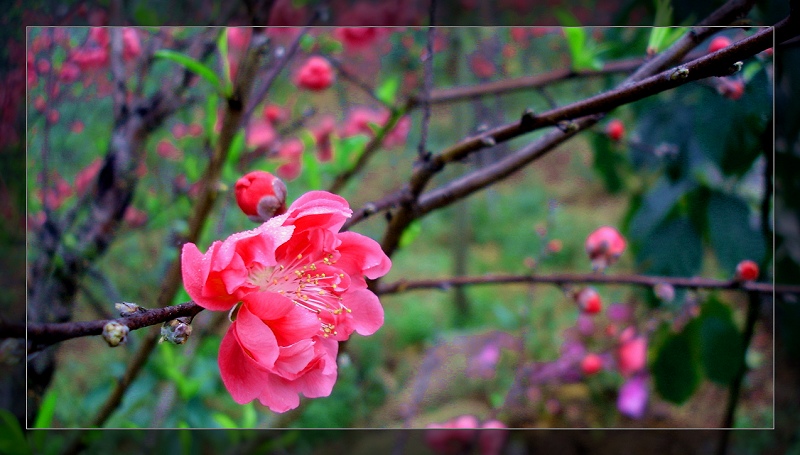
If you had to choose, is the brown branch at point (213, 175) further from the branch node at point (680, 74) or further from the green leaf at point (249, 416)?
the branch node at point (680, 74)

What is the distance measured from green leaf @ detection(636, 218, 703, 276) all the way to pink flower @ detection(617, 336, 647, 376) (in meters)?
0.25

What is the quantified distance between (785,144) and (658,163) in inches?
5.3

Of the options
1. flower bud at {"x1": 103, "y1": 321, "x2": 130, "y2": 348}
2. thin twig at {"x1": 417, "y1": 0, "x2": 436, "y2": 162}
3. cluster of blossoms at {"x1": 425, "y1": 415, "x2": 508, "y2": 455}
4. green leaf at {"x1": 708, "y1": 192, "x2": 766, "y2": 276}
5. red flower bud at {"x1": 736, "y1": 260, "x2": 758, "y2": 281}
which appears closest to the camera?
flower bud at {"x1": 103, "y1": 321, "x2": 130, "y2": 348}

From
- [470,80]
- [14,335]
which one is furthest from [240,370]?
[470,80]

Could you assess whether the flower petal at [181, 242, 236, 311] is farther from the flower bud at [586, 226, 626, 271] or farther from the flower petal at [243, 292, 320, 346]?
the flower bud at [586, 226, 626, 271]

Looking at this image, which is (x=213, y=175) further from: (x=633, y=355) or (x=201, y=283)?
(x=633, y=355)

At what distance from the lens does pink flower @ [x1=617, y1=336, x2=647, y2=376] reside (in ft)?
2.77

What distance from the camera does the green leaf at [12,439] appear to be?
1.53 feet

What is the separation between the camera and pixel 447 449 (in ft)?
2.45

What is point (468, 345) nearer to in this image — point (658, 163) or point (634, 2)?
point (658, 163)

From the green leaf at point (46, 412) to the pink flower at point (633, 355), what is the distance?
0.76 meters

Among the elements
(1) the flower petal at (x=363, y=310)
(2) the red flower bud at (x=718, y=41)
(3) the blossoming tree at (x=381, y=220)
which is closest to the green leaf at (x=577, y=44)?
(3) the blossoming tree at (x=381, y=220)

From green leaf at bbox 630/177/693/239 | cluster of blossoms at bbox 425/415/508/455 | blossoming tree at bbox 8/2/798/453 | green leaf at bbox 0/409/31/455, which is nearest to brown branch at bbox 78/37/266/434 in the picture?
blossoming tree at bbox 8/2/798/453

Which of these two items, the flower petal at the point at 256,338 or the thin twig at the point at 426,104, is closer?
the flower petal at the point at 256,338
